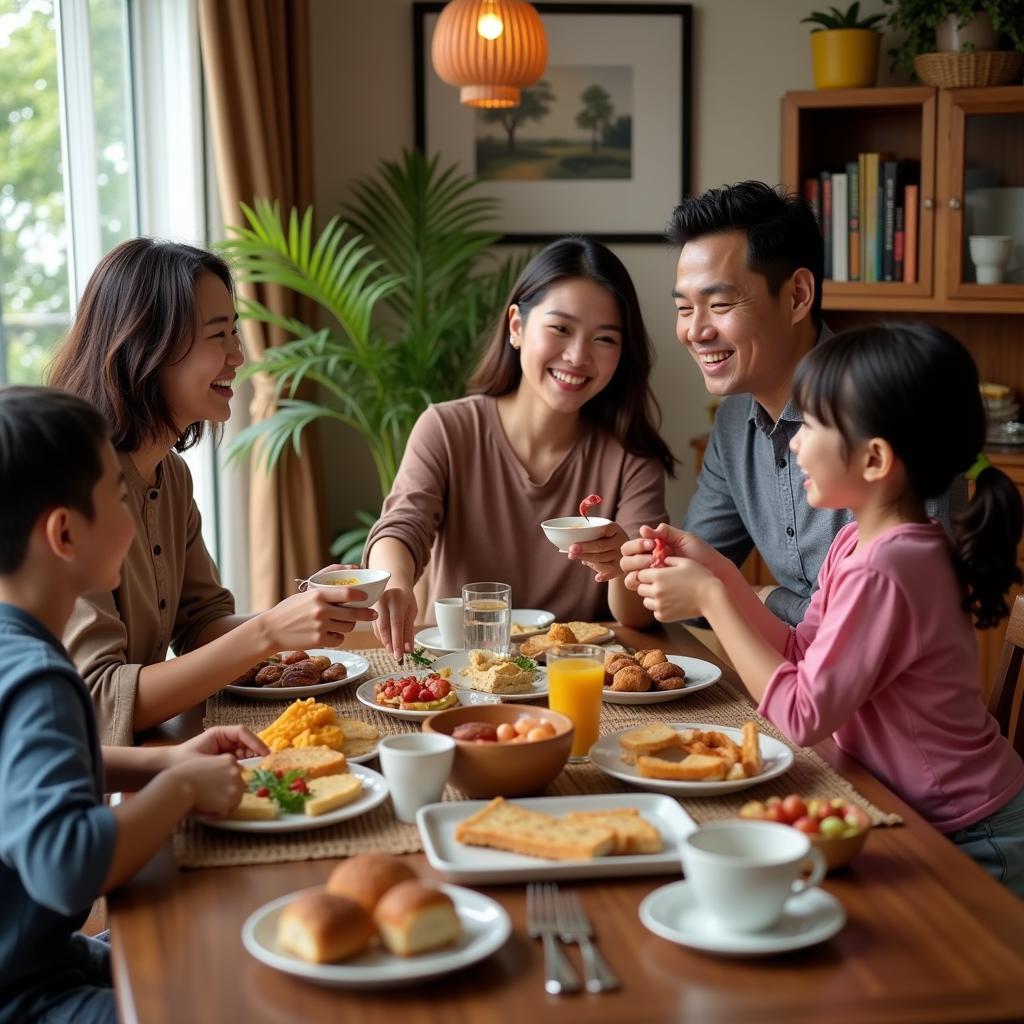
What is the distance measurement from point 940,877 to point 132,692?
105 cm

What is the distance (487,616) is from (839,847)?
0.86 m

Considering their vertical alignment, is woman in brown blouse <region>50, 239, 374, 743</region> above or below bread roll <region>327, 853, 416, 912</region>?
above

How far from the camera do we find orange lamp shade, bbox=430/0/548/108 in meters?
3.36

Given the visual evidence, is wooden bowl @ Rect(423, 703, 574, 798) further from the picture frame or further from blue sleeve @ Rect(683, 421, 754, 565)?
the picture frame

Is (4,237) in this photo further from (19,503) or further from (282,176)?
(19,503)

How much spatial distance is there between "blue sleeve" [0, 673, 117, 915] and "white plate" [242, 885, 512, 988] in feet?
0.52

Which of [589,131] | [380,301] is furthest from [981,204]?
[380,301]

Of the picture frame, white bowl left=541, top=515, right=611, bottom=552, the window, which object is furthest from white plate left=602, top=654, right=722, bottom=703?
the picture frame

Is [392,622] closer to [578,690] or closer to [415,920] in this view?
[578,690]

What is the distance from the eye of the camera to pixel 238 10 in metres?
3.89

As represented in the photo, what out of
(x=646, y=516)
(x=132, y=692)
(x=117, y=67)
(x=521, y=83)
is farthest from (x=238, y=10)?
(x=132, y=692)

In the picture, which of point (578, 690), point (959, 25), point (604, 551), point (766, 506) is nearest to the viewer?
point (578, 690)

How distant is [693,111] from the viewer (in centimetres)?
462

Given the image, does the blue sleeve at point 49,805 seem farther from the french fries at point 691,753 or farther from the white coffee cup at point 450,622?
the white coffee cup at point 450,622
